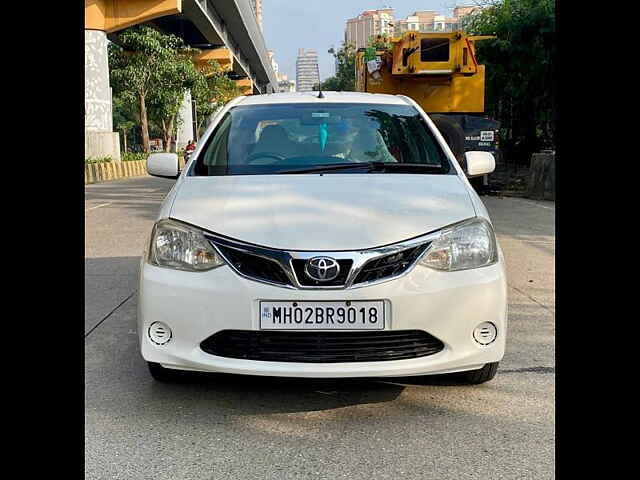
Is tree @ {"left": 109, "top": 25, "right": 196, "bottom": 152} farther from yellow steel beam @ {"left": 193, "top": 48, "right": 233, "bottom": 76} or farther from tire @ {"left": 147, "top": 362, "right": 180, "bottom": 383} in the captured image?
tire @ {"left": 147, "top": 362, "right": 180, "bottom": 383}

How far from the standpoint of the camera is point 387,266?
10.5ft

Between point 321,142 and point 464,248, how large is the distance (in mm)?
1373

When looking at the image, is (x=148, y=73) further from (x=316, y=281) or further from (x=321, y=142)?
(x=316, y=281)

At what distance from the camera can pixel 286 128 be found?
179 inches

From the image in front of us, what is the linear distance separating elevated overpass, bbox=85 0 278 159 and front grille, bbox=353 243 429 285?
16.5 meters

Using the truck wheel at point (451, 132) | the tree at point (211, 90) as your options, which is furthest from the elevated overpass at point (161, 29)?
the truck wheel at point (451, 132)

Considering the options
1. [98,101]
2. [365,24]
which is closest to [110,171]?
[98,101]

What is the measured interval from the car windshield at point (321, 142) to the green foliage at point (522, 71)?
45.0 feet

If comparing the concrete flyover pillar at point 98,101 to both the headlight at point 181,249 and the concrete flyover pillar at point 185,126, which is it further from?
the headlight at point 181,249

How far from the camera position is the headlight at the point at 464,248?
330 centimetres
